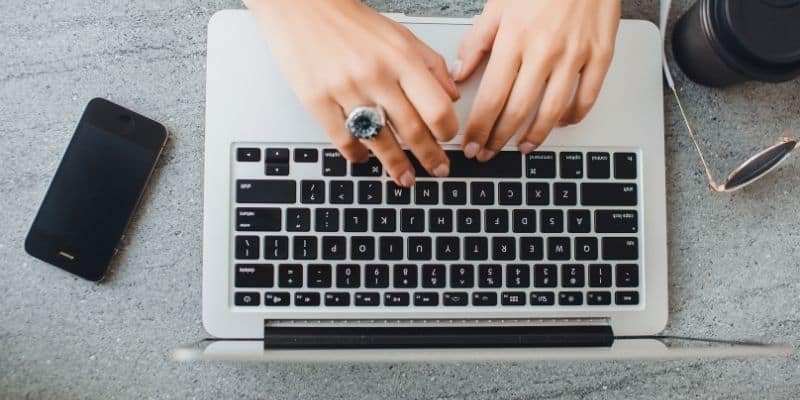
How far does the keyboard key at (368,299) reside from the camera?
0.61m

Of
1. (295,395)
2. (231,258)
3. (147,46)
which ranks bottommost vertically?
(295,395)

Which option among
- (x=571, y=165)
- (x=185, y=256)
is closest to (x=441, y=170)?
→ (x=571, y=165)

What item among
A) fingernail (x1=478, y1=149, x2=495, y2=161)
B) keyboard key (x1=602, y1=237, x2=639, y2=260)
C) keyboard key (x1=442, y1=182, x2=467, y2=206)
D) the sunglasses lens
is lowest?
keyboard key (x1=602, y1=237, x2=639, y2=260)

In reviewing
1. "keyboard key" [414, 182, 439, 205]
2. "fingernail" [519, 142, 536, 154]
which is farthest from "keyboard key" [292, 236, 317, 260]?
"fingernail" [519, 142, 536, 154]

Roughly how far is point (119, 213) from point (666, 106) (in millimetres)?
574

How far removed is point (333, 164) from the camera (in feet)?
1.97

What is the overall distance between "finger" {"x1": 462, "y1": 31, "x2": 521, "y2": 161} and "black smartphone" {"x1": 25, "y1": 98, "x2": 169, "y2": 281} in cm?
32

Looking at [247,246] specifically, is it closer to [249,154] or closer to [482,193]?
[249,154]

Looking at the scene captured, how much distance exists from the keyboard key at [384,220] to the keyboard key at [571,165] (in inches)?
6.7

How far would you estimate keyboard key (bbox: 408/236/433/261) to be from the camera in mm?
607

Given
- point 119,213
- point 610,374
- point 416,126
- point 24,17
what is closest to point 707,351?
point 610,374

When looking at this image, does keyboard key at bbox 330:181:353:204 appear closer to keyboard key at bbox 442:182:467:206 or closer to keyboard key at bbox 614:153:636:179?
keyboard key at bbox 442:182:467:206

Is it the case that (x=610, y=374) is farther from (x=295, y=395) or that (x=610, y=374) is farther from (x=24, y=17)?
(x=24, y=17)

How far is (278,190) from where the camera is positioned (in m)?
0.60
